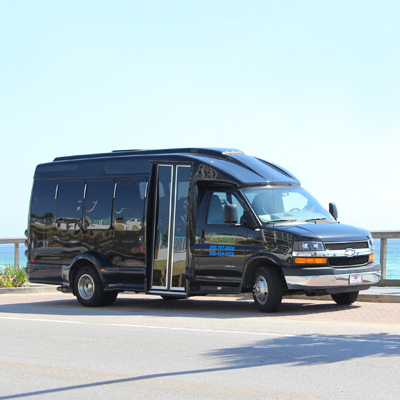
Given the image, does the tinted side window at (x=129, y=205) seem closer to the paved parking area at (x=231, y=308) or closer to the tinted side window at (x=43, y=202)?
the paved parking area at (x=231, y=308)

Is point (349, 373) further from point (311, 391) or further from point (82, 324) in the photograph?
point (82, 324)

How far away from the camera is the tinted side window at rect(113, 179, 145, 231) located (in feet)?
44.4

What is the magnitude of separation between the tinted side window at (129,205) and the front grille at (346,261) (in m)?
3.88

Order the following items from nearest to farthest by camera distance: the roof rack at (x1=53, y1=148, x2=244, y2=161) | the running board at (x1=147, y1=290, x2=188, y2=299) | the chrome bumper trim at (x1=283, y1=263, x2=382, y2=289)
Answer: the chrome bumper trim at (x1=283, y1=263, x2=382, y2=289), the running board at (x1=147, y1=290, x2=188, y2=299), the roof rack at (x1=53, y1=148, x2=244, y2=161)

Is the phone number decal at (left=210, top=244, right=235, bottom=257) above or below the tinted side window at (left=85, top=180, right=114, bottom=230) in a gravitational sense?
below

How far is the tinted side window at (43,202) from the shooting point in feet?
49.1

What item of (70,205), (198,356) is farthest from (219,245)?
(198,356)

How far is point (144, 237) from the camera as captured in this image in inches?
526

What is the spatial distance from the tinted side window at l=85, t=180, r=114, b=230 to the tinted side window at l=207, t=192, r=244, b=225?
2.32m

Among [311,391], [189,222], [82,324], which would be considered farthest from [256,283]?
[311,391]

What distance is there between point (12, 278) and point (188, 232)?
7765 mm

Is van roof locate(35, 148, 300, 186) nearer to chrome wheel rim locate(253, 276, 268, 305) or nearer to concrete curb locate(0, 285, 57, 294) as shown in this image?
chrome wheel rim locate(253, 276, 268, 305)

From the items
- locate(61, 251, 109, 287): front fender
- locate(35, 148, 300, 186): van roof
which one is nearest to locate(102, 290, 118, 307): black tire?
locate(61, 251, 109, 287): front fender

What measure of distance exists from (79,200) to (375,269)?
248 inches
